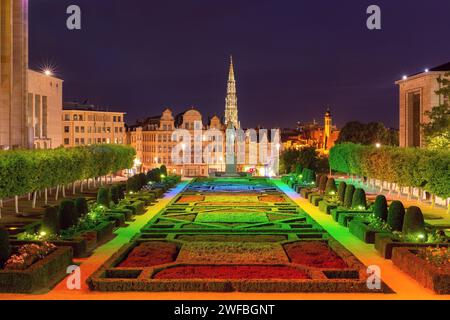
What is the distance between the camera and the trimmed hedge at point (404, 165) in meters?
33.4

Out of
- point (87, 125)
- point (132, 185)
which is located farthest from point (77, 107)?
point (132, 185)

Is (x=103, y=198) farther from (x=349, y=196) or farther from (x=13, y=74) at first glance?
(x=13, y=74)

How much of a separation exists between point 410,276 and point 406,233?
14.6ft

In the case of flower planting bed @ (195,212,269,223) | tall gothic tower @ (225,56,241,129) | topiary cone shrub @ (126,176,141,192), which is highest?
tall gothic tower @ (225,56,241,129)

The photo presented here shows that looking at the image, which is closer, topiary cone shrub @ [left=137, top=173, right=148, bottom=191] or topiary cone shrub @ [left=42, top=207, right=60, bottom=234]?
topiary cone shrub @ [left=42, top=207, right=60, bottom=234]

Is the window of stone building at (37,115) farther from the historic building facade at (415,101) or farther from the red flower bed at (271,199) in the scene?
the historic building facade at (415,101)

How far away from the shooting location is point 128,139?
387ft

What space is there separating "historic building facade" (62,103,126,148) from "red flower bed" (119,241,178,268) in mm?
82537

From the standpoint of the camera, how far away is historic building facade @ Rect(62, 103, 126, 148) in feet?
342

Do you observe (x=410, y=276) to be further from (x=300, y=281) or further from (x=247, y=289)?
(x=247, y=289)

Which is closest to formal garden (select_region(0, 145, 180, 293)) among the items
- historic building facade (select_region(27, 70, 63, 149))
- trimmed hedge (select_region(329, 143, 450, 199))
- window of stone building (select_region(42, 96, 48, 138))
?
trimmed hedge (select_region(329, 143, 450, 199))

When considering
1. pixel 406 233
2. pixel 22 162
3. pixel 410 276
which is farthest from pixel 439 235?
pixel 22 162

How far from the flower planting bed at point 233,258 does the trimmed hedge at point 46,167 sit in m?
7.97

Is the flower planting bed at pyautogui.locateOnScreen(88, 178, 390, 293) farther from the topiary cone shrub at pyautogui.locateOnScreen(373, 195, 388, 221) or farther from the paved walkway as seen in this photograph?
the topiary cone shrub at pyautogui.locateOnScreen(373, 195, 388, 221)
